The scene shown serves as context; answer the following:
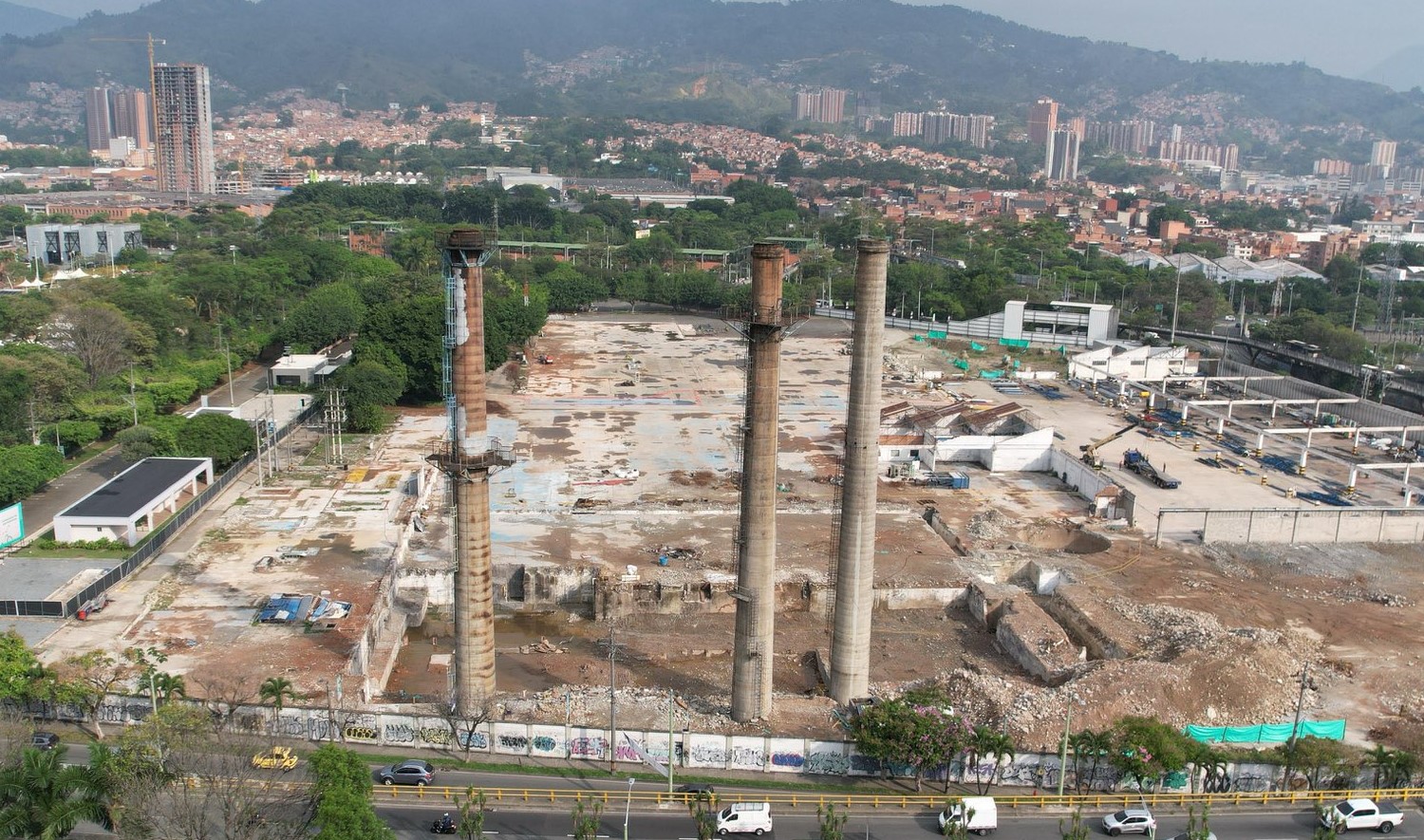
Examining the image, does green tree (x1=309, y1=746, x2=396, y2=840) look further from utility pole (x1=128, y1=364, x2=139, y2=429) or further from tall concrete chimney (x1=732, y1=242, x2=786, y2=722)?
utility pole (x1=128, y1=364, x2=139, y2=429)

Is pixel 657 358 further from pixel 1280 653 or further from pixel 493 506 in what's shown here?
pixel 1280 653

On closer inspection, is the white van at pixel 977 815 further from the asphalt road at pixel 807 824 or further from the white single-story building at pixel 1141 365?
the white single-story building at pixel 1141 365

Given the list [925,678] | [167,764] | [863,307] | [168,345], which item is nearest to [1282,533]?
[925,678]

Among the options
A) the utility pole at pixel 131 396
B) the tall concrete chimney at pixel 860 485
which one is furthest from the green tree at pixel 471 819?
the utility pole at pixel 131 396

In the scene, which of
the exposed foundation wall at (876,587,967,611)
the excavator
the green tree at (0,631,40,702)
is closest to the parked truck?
the excavator

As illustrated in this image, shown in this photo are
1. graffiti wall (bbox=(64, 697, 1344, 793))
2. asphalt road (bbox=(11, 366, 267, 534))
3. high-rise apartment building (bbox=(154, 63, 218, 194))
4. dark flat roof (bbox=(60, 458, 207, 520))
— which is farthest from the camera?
high-rise apartment building (bbox=(154, 63, 218, 194))

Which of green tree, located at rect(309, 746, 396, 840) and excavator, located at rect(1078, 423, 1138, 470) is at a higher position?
green tree, located at rect(309, 746, 396, 840)
